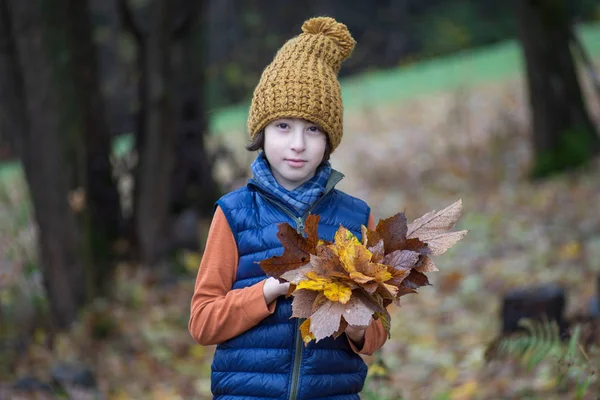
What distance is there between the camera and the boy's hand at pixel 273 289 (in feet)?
8.51

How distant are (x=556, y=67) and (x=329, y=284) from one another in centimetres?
902

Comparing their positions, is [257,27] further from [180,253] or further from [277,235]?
[277,235]

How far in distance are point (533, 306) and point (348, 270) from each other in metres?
3.49

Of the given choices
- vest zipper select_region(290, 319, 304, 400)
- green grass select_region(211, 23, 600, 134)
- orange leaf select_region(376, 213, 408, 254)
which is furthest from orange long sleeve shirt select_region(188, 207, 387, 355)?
green grass select_region(211, 23, 600, 134)

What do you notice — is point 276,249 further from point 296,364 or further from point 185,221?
point 185,221

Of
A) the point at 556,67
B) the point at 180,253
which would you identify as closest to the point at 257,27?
the point at 556,67

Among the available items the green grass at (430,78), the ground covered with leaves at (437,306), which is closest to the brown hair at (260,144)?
the ground covered with leaves at (437,306)

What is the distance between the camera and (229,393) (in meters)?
2.76

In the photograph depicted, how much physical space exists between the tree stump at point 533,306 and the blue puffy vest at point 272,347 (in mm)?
3026

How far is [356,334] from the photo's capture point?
8.82ft

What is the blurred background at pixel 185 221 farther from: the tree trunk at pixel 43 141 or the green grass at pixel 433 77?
the green grass at pixel 433 77

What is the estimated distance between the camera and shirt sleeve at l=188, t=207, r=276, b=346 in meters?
2.64

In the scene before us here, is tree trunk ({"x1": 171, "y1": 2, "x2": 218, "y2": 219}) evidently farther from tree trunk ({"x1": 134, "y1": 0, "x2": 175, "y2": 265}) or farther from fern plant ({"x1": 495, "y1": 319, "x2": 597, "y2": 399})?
fern plant ({"x1": 495, "y1": 319, "x2": 597, "y2": 399})

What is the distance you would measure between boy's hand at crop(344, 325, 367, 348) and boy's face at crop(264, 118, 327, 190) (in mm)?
522
